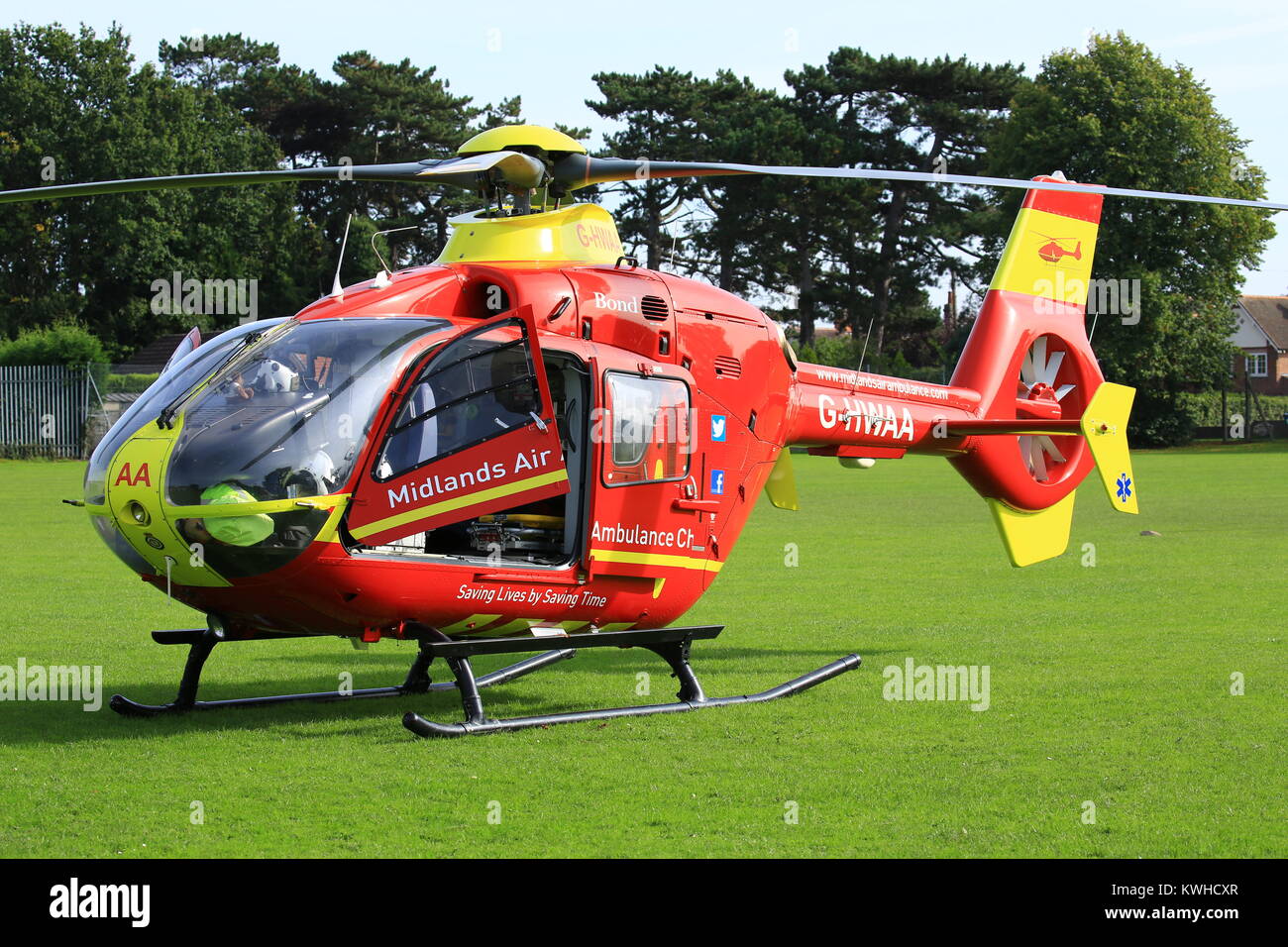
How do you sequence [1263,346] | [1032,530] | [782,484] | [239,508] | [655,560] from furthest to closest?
[1263,346] → [1032,530] → [782,484] → [655,560] → [239,508]

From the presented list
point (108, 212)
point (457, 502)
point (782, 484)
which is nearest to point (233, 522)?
point (457, 502)

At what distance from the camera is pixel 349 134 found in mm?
70750

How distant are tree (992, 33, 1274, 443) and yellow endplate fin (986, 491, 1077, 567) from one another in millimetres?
49735

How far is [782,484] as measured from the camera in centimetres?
1308

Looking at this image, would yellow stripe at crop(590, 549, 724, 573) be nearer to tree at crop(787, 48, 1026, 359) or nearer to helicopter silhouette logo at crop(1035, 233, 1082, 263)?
helicopter silhouette logo at crop(1035, 233, 1082, 263)

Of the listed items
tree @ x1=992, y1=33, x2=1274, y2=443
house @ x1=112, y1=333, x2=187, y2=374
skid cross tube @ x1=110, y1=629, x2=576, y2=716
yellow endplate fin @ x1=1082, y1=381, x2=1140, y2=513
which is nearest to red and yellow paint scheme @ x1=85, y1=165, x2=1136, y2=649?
yellow endplate fin @ x1=1082, y1=381, x2=1140, y2=513

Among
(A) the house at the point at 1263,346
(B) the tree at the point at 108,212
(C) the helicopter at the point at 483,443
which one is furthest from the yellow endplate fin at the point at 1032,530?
(A) the house at the point at 1263,346

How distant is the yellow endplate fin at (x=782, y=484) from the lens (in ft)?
42.3

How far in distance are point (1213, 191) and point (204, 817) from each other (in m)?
63.4

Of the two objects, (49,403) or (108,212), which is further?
(108,212)

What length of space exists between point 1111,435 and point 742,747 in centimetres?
584

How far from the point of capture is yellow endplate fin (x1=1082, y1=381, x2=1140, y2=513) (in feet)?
42.8

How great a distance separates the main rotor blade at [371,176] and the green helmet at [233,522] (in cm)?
221

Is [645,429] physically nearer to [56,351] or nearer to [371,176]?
[371,176]
